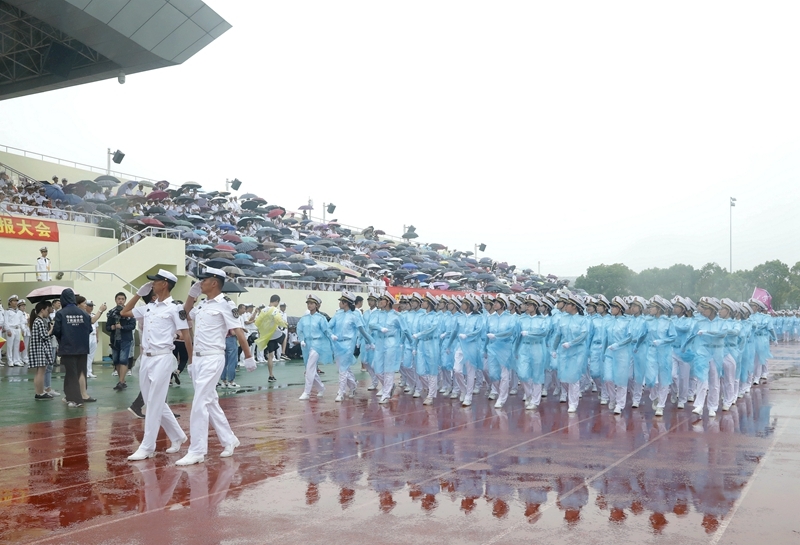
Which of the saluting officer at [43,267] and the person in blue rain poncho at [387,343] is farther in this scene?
the saluting officer at [43,267]

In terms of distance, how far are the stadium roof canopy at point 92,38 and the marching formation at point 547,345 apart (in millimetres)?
9661

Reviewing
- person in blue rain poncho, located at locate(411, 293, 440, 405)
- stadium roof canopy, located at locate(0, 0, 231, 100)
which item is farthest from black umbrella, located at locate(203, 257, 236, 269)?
person in blue rain poncho, located at locate(411, 293, 440, 405)

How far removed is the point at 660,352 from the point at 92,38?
15.5 meters

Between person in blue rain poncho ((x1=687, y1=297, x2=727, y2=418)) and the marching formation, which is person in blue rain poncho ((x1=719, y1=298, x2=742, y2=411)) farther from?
person in blue rain poncho ((x1=687, y1=297, x2=727, y2=418))

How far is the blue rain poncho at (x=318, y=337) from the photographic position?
42.5 feet

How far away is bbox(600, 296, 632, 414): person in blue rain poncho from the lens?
38.3 feet

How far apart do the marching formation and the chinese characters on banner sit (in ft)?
37.9

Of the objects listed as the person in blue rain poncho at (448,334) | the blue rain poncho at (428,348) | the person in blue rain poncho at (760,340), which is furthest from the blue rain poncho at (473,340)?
the person in blue rain poncho at (760,340)

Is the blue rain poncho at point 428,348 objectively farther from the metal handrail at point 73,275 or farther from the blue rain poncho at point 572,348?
the metal handrail at point 73,275

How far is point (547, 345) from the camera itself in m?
12.6

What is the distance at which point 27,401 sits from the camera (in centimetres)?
1202

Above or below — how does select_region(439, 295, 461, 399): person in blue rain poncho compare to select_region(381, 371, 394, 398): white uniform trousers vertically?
above

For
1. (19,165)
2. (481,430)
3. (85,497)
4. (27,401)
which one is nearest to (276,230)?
(19,165)

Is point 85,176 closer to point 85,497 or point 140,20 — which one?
point 140,20
